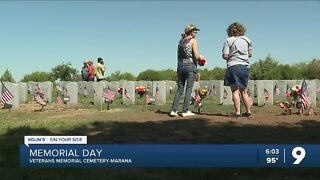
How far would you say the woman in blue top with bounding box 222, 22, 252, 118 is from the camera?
8094 millimetres

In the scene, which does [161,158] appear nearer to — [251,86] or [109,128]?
[109,128]

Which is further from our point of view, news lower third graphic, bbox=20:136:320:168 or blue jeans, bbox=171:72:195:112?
blue jeans, bbox=171:72:195:112

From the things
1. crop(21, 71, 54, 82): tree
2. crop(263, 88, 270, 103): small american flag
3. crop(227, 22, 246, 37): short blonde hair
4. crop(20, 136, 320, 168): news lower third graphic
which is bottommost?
crop(20, 136, 320, 168): news lower third graphic

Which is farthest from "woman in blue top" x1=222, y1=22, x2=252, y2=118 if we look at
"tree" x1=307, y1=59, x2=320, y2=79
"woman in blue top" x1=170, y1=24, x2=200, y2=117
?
"tree" x1=307, y1=59, x2=320, y2=79

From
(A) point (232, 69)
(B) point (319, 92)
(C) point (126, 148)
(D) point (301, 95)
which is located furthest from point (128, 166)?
(B) point (319, 92)

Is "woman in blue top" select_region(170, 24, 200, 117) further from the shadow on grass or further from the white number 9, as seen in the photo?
the white number 9

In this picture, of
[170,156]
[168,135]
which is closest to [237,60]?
[168,135]

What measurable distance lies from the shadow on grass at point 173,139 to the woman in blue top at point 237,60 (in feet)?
2.84

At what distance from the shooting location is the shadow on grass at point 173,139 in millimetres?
4484

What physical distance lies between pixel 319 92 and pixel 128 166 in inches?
521

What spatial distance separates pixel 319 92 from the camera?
16344 mm

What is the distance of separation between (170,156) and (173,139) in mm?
1276

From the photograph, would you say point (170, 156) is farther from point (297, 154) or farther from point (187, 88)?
point (187, 88)

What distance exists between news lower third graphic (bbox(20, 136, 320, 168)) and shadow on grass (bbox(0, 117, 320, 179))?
87 millimetres
